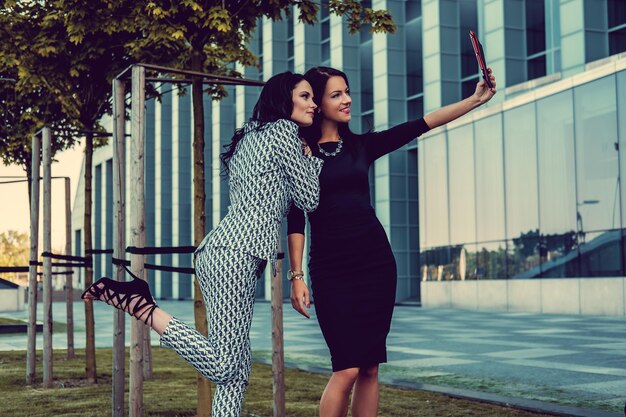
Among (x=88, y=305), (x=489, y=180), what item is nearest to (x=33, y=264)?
(x=88, y=305)

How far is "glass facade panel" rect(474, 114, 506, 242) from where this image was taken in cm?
2808

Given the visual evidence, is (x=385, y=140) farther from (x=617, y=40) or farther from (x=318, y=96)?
(x=617, y=40)

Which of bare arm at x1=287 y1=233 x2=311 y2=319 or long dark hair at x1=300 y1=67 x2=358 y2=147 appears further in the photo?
long dark hair at x1=300 y1=67 x2=358 y2=147

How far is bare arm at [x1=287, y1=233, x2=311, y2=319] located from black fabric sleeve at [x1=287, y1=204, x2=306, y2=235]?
0.08ft

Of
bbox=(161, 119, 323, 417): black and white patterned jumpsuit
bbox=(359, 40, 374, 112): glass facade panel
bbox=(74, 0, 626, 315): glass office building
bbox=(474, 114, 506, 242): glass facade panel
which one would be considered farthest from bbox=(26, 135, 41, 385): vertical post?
bbox=(359, 40, 374, 112): glass facade panel

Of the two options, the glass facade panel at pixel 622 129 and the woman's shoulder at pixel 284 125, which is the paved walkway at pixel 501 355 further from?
the woman's shoulder at pixel 284 125

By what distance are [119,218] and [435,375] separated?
16.1 feet

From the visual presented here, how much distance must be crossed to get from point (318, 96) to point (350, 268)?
84 cm

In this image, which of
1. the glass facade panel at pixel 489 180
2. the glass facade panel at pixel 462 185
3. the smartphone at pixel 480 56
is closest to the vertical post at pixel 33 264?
the smartphone at pixel 480 56

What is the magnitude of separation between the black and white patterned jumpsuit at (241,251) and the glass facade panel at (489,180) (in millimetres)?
24590

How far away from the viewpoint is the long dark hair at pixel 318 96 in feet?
13.9

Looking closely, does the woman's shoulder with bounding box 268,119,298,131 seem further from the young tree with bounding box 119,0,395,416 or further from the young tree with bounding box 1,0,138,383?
the young tree with bounding box 1,0,138,383

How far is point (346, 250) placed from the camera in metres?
4.06

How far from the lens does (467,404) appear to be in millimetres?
7215
